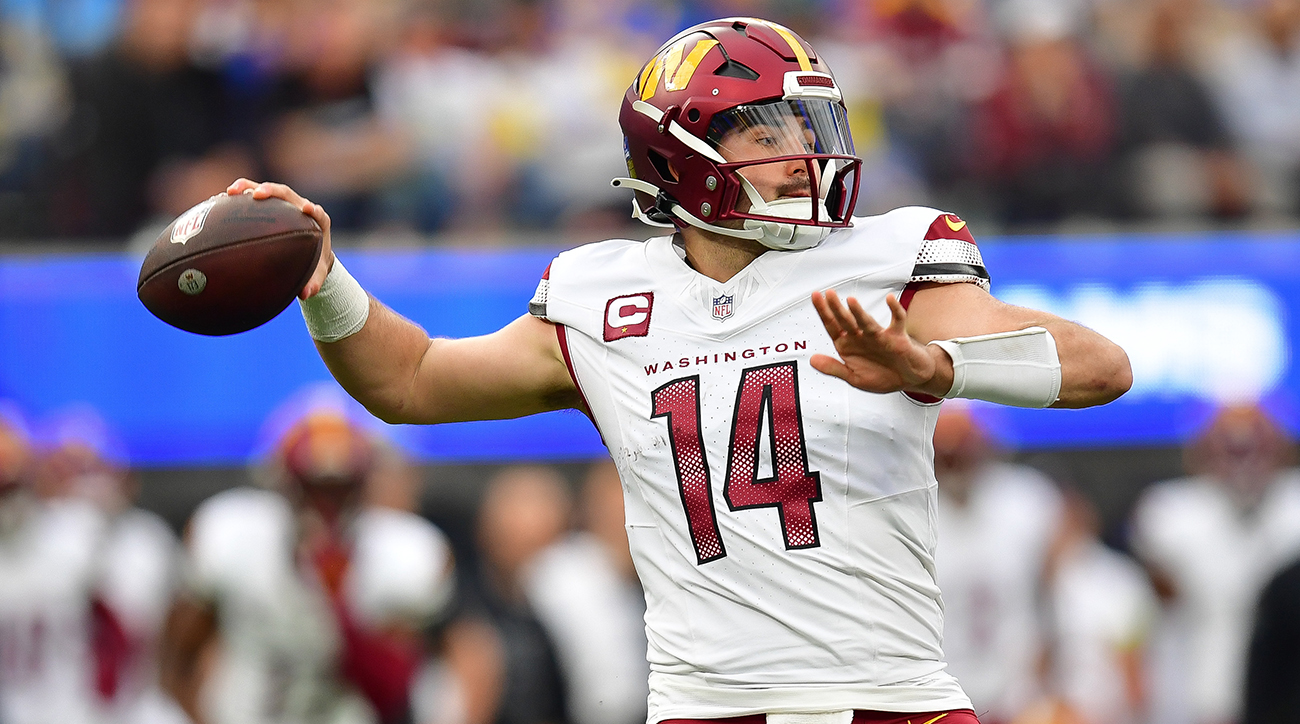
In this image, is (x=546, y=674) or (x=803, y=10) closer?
(x=546, y=674)

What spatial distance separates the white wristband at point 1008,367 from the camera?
2.99 meters

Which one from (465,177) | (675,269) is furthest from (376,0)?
(675,269)

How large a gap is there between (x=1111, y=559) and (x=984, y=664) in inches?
58.4

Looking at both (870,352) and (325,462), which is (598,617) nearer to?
(325,462)

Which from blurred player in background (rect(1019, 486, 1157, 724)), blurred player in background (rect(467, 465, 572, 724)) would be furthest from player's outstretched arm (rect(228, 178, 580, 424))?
blurred player in background (rect(1019, 486, 1157, 724))

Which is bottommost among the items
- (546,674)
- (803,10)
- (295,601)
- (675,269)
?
(546,674)

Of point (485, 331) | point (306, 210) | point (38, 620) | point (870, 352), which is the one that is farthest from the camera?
point (485, 331)

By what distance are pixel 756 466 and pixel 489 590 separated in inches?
199

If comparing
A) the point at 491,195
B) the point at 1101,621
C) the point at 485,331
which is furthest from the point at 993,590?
the point at 491,195

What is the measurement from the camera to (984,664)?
6898 millimetres

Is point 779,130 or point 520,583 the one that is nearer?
point 779,130

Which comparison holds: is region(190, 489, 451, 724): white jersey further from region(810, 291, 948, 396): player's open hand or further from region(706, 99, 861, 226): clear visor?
region(810, 291, 948, 396): player's open hand

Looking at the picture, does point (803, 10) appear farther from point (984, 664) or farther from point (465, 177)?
point (984, 664)

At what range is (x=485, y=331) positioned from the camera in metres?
7.86
